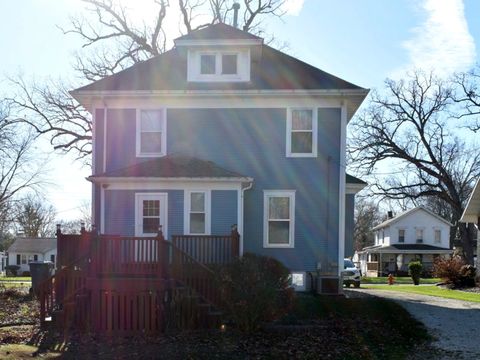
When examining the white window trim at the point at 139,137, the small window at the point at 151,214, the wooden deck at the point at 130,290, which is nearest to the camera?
the wooden deck at the point at 130,290

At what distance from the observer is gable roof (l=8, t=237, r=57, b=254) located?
65.7 meters

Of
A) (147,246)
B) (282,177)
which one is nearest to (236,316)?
(147,246)

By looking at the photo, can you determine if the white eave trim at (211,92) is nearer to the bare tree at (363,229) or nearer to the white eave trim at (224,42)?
the white eave trim at (224,42)

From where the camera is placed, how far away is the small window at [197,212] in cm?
1479

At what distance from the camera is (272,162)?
1602cm

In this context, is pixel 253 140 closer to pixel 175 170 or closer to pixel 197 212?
pixel 175 170

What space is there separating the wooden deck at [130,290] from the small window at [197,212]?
2797 millimetres

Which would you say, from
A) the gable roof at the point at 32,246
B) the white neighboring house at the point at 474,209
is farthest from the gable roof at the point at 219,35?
the gable roof at the point at 32,246

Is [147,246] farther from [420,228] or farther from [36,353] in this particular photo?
A: [420,228]

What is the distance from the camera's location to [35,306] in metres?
15.6

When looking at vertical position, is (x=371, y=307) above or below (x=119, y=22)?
below

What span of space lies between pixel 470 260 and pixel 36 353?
1685 inches

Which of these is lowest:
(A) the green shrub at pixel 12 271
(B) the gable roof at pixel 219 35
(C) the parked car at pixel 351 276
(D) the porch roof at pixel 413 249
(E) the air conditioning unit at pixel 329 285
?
(A) the green shrub at pixel 12 271

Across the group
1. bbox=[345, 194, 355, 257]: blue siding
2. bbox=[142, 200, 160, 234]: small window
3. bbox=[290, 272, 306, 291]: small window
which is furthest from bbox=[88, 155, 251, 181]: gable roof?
bbox=[345, 194, 355, 257]: blue siding
